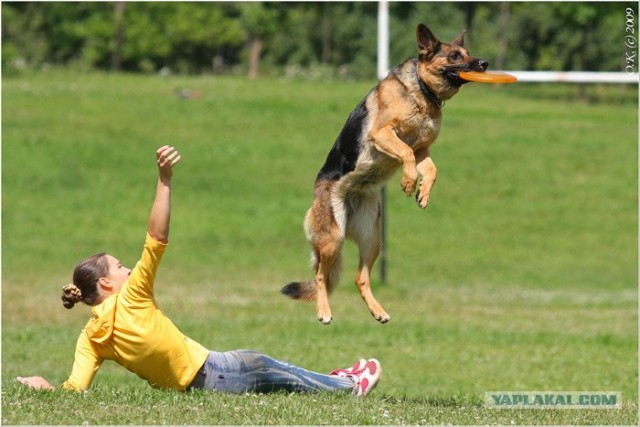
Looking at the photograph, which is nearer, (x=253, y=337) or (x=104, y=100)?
(x=253, y=337)

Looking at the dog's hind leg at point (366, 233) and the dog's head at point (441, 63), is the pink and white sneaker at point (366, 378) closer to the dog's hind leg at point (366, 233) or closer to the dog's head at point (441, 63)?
the dog's hind leg at point (366, 233)

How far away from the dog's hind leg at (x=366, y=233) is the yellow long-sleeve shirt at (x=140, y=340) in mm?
1192

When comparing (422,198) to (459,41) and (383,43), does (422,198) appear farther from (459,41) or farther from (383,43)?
(383,43)

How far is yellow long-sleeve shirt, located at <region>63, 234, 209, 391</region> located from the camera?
616cm

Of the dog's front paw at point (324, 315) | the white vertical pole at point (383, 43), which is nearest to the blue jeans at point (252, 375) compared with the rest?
the dog's front paw at point (324, 315)

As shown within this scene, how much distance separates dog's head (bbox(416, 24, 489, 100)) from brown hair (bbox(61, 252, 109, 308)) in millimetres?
2163

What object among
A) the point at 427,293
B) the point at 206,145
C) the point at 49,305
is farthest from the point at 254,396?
the point at 206,145

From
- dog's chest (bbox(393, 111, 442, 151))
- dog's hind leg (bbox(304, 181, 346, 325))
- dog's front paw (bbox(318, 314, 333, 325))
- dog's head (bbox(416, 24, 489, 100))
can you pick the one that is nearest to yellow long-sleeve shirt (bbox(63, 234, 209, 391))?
dog's front paw (bbox(318, 314, 333, 325))

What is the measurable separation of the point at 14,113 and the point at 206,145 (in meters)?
5.55

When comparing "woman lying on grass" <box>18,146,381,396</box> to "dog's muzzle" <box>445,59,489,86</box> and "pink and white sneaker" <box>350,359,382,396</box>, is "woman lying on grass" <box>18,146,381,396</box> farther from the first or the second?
"dog's muzzle" <box>445,59,489,86</box>

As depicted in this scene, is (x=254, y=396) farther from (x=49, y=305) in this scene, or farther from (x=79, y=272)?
(x=49, y=305)

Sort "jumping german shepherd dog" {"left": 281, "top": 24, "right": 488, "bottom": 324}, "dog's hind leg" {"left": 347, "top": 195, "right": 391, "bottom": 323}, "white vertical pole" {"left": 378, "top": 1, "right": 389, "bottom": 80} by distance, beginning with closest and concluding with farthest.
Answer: "jumping german shepherd dog" {"left": 281, "top": 24, "right": 488, "bottom": 324} < "dog's hind leg" {"left": 347, "top": 195, "right": 391, "bottom": 323} < "white vertical pole" {"left": 378, "top": 1, "right": 389, "bottom": 80}

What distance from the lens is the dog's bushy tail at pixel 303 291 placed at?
709 centimetres

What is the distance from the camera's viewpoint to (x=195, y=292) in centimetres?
1705
